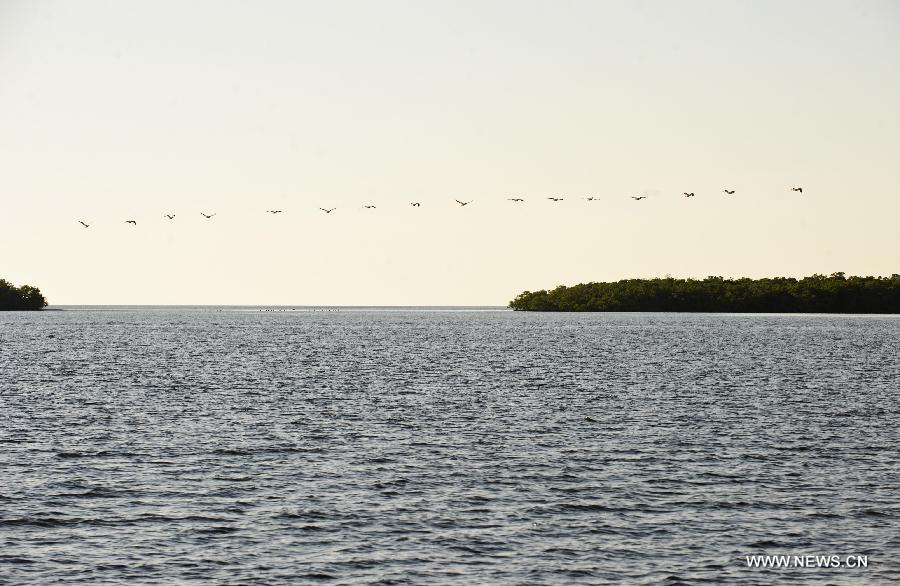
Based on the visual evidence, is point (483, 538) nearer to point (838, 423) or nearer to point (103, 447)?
point (103, 447)

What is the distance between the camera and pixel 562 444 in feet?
168

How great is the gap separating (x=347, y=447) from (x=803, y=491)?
2058 cm

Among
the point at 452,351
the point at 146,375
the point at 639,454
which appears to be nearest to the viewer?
the point at 639,454

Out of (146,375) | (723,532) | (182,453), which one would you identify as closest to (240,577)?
(723,532)

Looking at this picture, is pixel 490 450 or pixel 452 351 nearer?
pixel 490 450

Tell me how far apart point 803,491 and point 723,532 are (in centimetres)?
741

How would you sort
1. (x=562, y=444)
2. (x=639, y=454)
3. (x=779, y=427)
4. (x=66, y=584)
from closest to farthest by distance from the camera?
(x=66, y=584) < (x=639, y=454) < (x=562, y=444) < (x=779, y=427)

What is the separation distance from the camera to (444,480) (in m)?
41.1

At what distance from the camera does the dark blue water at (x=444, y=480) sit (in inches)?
1168

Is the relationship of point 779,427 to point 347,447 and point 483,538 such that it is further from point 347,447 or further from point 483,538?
point 483,538

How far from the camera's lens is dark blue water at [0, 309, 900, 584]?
29.7 m

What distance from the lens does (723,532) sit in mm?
32750

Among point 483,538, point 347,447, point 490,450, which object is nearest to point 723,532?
point 483,538

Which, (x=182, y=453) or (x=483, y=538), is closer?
(x=483, y=538)
